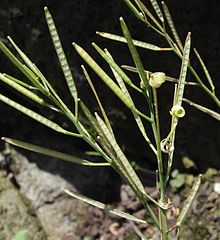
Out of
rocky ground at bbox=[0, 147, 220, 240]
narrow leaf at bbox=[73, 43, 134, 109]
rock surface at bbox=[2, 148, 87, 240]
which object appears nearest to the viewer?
narrow leaf at bbox=[73, 43, 134, 109]

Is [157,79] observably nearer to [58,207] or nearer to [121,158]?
[121,158]

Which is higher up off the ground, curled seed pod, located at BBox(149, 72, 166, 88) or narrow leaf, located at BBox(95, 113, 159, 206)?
curled seed pod, located at BBox(149, 72, 166, 88)

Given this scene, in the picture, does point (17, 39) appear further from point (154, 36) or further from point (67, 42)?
point (154, 36)

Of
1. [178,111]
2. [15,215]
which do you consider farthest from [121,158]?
[15,215]

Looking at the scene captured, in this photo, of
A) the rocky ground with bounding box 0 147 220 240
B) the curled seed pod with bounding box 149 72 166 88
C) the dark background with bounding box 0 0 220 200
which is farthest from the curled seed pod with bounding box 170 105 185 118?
the rocky ground with bounding box 0 147 220 240

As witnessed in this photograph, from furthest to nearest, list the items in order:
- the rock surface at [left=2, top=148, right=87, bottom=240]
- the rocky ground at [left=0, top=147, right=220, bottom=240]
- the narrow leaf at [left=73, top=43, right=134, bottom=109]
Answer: the rock surface at [left=2, top=148, right=87, bottom=240] → the rocky ground at [left=0, top=147, right=220, bottom=240] → the narrow leaf at [left=73, top=43, right=134, bottom=109]

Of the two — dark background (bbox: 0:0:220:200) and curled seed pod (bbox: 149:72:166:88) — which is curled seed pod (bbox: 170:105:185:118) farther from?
dark background (bbox: 0:0:220:200)
